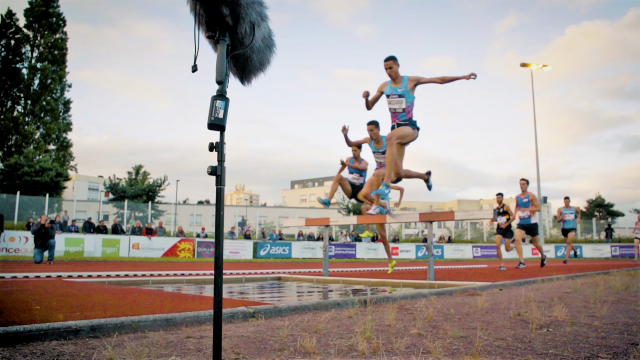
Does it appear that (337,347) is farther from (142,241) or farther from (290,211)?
(290,211)

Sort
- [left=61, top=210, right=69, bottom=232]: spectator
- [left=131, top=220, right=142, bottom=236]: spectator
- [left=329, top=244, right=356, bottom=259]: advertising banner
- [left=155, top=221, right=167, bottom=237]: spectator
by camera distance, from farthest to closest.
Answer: [left=329, top=244, right=356, bottom=259]: advertising banner, [left=155, top=221, right=167, bottom=237]: spectator, [left=131, top=220, right=142, bottom=236]: spectator, [left=61, top=210, right=69, bottom=232]: spectator

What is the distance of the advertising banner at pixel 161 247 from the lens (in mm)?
23336

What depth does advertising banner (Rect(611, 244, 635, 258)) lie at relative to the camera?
37.4 m

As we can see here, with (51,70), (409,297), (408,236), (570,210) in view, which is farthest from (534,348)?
(51,70)

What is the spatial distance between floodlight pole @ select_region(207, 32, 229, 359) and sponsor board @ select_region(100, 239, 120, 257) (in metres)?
21.2

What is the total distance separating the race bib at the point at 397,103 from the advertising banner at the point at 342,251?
2040cm

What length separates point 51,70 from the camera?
40688 millimetres

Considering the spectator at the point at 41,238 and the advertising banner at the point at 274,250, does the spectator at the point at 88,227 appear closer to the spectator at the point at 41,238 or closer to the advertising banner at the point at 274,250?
the spectator at the point at 41,238

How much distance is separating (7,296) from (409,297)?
549 cm

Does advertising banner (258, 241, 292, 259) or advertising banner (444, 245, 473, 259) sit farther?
advertising banner (444, 245, 473, 259)

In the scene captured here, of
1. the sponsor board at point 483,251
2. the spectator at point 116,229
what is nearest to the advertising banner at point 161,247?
the spectator at point 116,229

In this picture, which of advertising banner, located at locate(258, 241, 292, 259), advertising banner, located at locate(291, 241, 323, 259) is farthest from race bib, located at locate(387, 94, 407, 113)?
advertising banner, located at locate(291, 241, 323, 259)

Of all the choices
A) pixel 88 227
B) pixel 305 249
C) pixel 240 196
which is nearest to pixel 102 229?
pixel 88 227

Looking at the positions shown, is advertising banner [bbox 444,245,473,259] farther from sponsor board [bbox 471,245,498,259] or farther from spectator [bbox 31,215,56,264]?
spectator [bbox 31,215,56,264]
